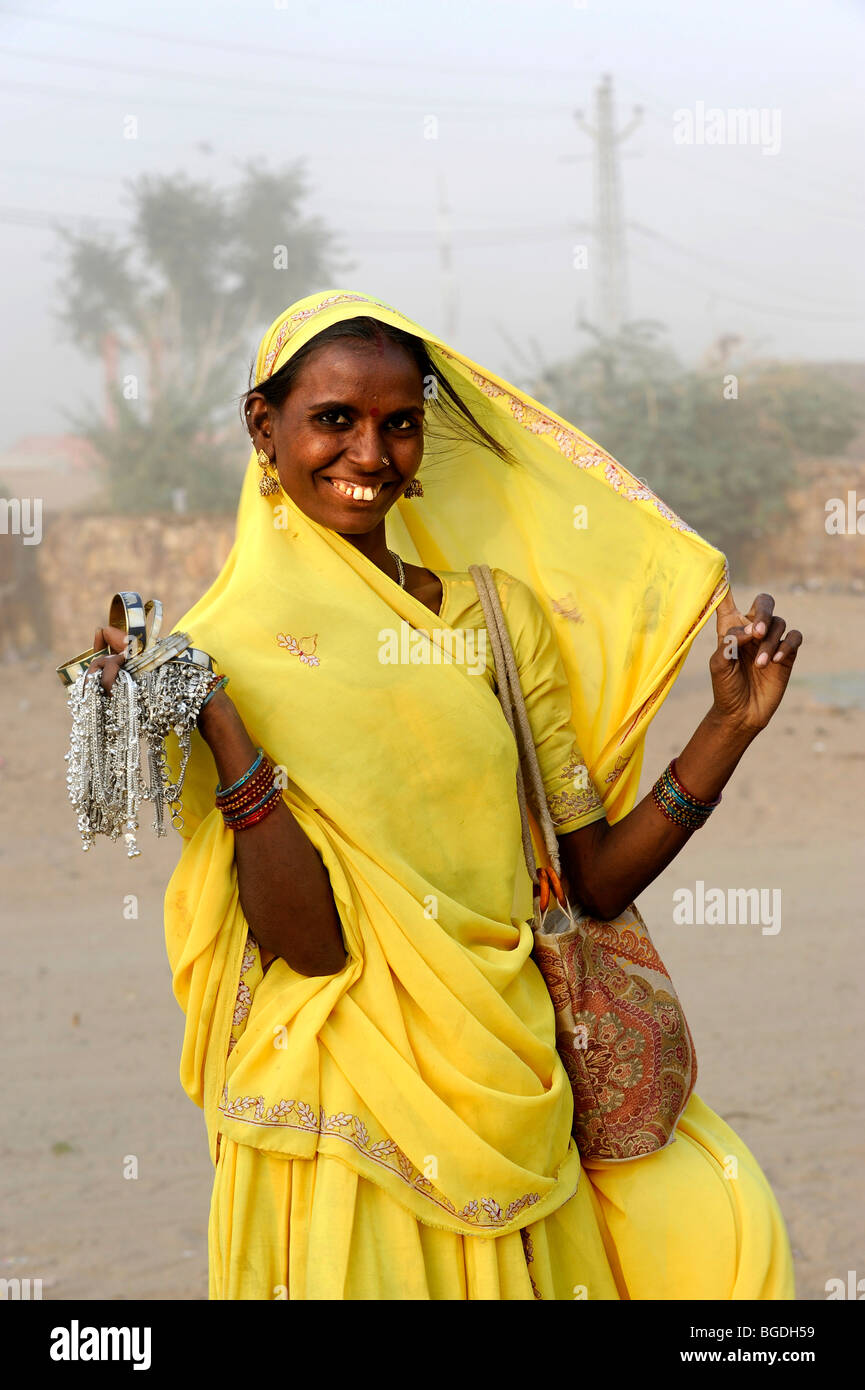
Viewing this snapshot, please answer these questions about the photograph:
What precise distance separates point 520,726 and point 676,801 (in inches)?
13.0

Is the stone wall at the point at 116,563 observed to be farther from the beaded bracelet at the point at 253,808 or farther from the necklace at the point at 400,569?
the beaded bracelet at the point at 253,808

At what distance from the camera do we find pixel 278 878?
2.27 m

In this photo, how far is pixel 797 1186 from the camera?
17.7ft

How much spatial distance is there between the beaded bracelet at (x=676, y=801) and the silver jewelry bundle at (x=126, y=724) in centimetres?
91

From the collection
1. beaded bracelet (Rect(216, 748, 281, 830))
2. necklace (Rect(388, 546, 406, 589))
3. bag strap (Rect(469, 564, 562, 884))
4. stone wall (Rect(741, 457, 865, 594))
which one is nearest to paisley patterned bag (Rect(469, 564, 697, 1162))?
bag strap (Rect(469, 564, 562, 884))

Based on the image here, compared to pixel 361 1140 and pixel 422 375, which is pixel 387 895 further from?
pixel 422 375

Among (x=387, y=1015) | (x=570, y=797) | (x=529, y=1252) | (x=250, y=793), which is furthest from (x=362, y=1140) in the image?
(x=570, y=797)

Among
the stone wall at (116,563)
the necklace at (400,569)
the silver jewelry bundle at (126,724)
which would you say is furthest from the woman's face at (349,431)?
the stone wall at (116,563)

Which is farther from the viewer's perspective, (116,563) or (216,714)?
(116,563)

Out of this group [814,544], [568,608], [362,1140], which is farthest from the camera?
[814,544]

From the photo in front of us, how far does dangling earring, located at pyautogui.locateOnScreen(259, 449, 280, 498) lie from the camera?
2512mm

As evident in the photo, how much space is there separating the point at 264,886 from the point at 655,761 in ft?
30.0

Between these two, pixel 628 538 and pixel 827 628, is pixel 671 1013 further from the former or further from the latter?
pixel 827 628

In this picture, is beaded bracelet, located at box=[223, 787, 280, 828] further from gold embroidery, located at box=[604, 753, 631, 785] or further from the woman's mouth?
gold embroidery, located at box=[604, 753, 631, 785]
